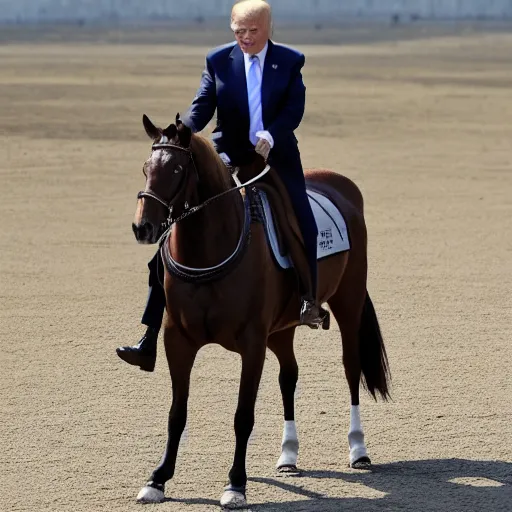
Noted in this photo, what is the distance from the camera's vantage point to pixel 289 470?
7.48m

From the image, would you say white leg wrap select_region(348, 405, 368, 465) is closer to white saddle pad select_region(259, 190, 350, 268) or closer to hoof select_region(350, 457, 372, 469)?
→ hoof select_region(350, 457, 372, 469)

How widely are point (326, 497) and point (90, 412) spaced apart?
209cm

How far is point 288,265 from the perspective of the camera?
23.8ft

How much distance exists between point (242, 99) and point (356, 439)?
2.09 meters

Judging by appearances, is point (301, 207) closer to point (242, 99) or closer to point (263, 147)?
point (263, 147)

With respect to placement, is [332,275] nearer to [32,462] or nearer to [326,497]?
[326,497]

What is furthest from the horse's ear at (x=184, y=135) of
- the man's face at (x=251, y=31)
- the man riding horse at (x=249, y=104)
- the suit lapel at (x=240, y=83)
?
the man's face at (x=251, y=31)

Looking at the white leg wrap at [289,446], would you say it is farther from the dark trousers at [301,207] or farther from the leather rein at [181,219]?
the leather rein at [181,219]

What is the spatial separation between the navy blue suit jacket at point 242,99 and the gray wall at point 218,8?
90.4 meters

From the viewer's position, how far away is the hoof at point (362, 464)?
761 centimetres

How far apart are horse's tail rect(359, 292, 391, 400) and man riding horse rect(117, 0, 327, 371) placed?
1.00 metres

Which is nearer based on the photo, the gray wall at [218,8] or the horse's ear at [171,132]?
the horse's ear at [171,132]

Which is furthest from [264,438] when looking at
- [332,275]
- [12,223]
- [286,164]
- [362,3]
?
[362,3]

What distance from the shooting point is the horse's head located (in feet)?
20.5
